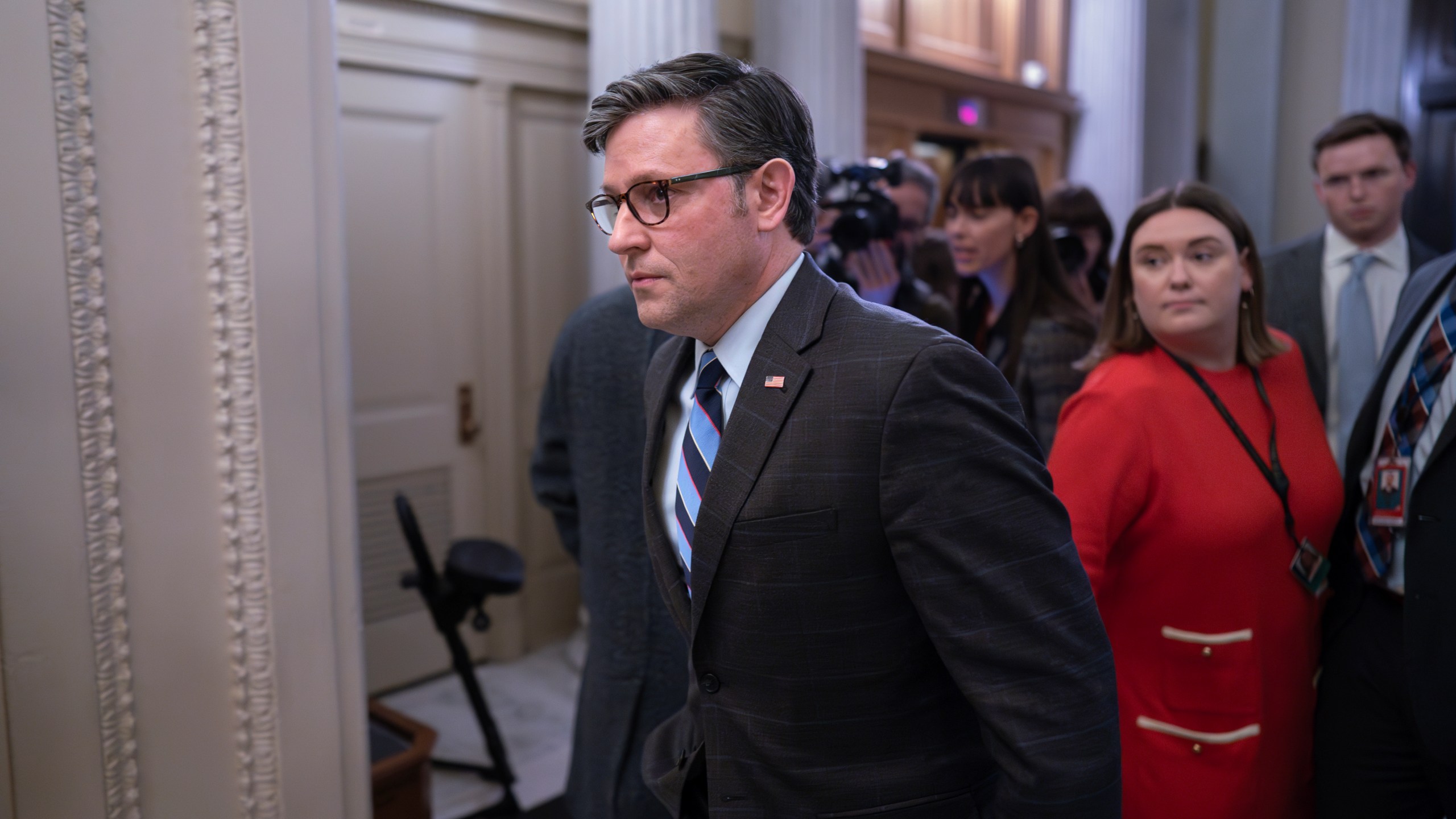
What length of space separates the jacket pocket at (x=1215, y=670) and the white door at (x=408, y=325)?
9.11ft

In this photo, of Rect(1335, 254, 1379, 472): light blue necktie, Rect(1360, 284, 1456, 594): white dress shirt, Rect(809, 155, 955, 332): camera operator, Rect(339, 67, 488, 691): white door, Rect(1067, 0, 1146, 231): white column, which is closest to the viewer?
Rect(1360, 284, 1456, 594): white dress shirt

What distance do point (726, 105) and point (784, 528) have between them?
432 millimetres

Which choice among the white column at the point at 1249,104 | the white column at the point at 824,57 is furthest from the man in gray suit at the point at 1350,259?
the white column at the point at 1249,104

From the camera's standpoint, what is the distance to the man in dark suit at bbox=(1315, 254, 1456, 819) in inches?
58.5

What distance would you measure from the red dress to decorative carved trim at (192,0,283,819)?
4.03ft

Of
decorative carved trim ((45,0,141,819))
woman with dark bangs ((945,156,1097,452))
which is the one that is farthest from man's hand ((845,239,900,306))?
decorative carved trim ((45,0,141,819))

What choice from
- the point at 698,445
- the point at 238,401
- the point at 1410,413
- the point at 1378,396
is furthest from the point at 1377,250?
the point at 238,401

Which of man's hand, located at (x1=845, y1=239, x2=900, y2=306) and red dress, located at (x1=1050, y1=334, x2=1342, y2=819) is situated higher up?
man's hand, located at (x1=845, y1=239, x2=900, y2=306)

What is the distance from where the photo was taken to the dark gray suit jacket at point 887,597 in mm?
944

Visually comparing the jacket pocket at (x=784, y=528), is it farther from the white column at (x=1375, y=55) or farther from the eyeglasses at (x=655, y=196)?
the white column at (x=1375, y=55)

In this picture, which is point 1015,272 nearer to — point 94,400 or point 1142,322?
point 1142,322

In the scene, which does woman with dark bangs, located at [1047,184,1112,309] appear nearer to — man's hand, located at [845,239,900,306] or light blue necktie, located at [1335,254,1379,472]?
light blue necktie, located at [1335,254,1379,472]

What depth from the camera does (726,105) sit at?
1019 millimetres

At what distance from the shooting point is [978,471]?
95 cm
